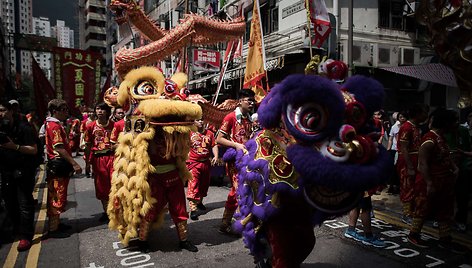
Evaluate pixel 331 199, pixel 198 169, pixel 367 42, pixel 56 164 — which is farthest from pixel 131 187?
pixel 367 42

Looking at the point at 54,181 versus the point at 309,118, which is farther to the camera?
the point at 54,181

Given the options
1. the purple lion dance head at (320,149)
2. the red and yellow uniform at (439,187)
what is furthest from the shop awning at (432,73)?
the purple lion dance head at (320,149)

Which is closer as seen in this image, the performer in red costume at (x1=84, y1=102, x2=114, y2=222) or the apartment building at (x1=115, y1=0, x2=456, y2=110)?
the performer in red costume at (x1=84, y1=102, x2=114, y2=222)

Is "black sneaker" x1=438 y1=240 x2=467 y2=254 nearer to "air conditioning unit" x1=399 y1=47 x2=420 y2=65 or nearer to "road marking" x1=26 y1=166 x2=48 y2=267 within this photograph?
"road marking" x1=26 y1=166 x2=48 y2=267

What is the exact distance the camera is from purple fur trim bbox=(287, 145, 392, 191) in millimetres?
1973

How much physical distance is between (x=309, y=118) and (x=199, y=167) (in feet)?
13.4

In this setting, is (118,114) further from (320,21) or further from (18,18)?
(18,18)

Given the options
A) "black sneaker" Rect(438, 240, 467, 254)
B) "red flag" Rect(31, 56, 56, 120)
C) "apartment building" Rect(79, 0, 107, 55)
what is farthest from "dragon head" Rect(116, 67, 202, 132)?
"apartment building" Rect(79, 0, 107, 55)

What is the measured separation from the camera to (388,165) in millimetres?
2121

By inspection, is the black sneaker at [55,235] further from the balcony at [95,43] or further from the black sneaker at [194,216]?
the balcony at [95,43]

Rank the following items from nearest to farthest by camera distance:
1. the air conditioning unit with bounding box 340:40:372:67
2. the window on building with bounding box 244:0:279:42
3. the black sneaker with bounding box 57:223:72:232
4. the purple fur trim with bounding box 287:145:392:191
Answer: the purple fur trim with bounding box 287:145:392:191 → the black sneaker with bounding box 57:223:72:232 → the air conditioning unit with bounding box 340:40:372:67 → the window on building with bounding box 244:0:279:42

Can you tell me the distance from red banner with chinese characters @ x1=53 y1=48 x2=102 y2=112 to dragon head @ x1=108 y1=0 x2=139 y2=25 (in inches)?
388

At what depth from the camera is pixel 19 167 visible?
4480mm

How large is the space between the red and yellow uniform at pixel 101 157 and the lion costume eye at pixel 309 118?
4.06 meters
